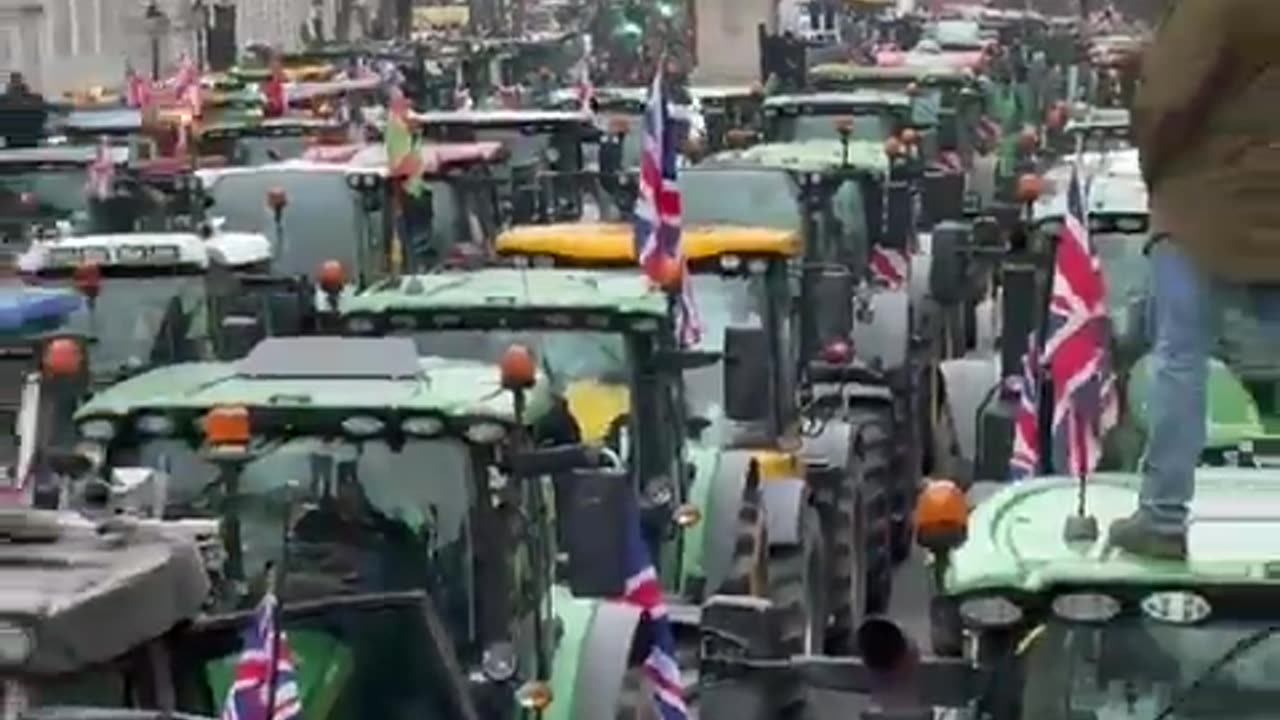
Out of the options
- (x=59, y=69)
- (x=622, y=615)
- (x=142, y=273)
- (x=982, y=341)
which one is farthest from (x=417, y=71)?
(x=622, y=615)

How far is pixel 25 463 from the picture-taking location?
11141 mm

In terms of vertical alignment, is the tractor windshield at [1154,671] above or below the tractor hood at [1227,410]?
above

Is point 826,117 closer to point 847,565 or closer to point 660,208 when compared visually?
point 660,208

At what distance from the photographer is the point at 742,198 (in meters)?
18.7

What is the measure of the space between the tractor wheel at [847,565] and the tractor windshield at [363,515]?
15.3ft

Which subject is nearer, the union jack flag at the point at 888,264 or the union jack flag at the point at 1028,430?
the union jack flag at the point at 1028,430

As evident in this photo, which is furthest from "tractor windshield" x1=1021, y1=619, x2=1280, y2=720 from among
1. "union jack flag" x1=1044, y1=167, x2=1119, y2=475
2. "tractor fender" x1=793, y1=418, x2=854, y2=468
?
"tractor fender" x1=793, y1=418, x2=854, y2=468

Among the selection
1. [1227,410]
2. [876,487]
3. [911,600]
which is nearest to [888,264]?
[876,487]

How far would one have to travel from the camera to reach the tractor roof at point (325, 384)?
932 cm

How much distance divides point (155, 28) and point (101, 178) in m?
28.0

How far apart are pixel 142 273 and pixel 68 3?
3754cm

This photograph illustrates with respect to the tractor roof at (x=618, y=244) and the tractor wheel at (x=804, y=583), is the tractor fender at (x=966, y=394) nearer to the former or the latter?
the tractor roof at (x=618, y=244)

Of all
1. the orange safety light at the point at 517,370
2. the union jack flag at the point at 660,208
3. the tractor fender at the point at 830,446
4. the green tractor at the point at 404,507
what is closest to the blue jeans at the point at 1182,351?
the green tractor at the point at 404,507

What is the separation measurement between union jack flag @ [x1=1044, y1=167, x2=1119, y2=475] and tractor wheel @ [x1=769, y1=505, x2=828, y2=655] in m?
1.67
